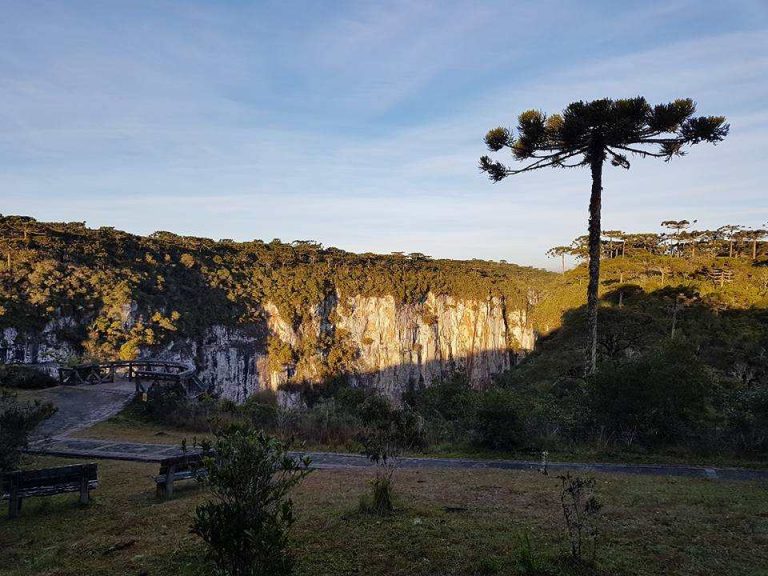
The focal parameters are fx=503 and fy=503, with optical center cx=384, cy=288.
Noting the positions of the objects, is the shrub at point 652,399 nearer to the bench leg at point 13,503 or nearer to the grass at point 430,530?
the grass at point 430,530

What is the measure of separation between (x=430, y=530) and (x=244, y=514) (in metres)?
3.60

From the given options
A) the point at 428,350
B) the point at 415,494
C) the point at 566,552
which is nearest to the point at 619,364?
the point at 415,494

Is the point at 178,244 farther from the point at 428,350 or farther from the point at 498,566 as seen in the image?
the point at 498,566

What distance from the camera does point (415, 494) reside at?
30.5ft

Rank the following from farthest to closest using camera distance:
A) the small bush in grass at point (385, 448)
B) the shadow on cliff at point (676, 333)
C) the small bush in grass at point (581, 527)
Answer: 1. the shadow on cliff at point (676, 333)
2. the small bush in grass at point (385, 448)
3. the small bush in grass at point (581, 527)

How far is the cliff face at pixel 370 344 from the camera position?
4334cm

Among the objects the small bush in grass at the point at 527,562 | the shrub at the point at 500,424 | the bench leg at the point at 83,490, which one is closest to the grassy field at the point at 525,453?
the shrub at the point at 500,424

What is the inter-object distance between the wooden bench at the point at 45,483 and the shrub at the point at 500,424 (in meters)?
10.0

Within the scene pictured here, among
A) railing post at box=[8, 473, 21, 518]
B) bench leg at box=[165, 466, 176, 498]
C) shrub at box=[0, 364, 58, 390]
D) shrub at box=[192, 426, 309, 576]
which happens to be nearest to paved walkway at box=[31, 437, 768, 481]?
railing post at box=[8, 473, 21, 518]

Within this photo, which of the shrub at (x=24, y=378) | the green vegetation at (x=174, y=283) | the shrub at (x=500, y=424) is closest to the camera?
the shrub at (x=500, y=424)

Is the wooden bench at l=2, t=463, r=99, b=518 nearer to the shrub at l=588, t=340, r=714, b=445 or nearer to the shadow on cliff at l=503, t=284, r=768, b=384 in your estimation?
the shrub at l=588, t=340, r=714, b=445

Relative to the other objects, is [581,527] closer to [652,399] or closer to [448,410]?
[652,399]

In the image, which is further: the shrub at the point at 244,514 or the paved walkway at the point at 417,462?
the paved walkway at the point at 417,462

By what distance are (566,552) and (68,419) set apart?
55.4 feet
